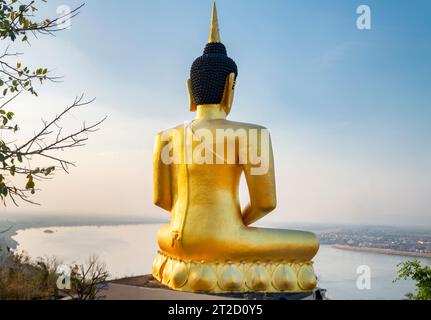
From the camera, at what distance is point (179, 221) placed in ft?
18.2

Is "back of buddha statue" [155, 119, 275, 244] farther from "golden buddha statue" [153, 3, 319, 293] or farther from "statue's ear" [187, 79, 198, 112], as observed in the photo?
"statue's ear" [187, 79, 198, 112]

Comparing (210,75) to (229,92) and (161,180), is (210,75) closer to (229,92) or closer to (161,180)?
(229,92)

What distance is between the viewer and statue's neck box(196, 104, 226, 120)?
6102mm

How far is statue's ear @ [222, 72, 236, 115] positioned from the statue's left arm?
33.4 inches

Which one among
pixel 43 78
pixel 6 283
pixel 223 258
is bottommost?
pixel 6 283

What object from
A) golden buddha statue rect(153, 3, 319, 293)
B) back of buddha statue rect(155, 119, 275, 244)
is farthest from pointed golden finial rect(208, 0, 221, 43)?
back of buddha statue rect(155, 119, 275, 244)

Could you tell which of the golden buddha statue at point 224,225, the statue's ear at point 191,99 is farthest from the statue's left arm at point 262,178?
the statue's ear at point 191,99

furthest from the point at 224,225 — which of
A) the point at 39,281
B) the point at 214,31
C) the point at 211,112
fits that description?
the point at 39,281

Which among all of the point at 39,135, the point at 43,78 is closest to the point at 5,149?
the point at 39,135

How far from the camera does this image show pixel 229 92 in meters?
6.11

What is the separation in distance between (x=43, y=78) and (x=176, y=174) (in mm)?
2573

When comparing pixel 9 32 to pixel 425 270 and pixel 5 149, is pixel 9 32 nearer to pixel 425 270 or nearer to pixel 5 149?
pixel 5 149

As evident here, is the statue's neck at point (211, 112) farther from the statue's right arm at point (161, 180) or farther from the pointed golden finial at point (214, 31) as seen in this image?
the pointed golden finial at point (214, 31)

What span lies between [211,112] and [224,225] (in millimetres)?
1782
